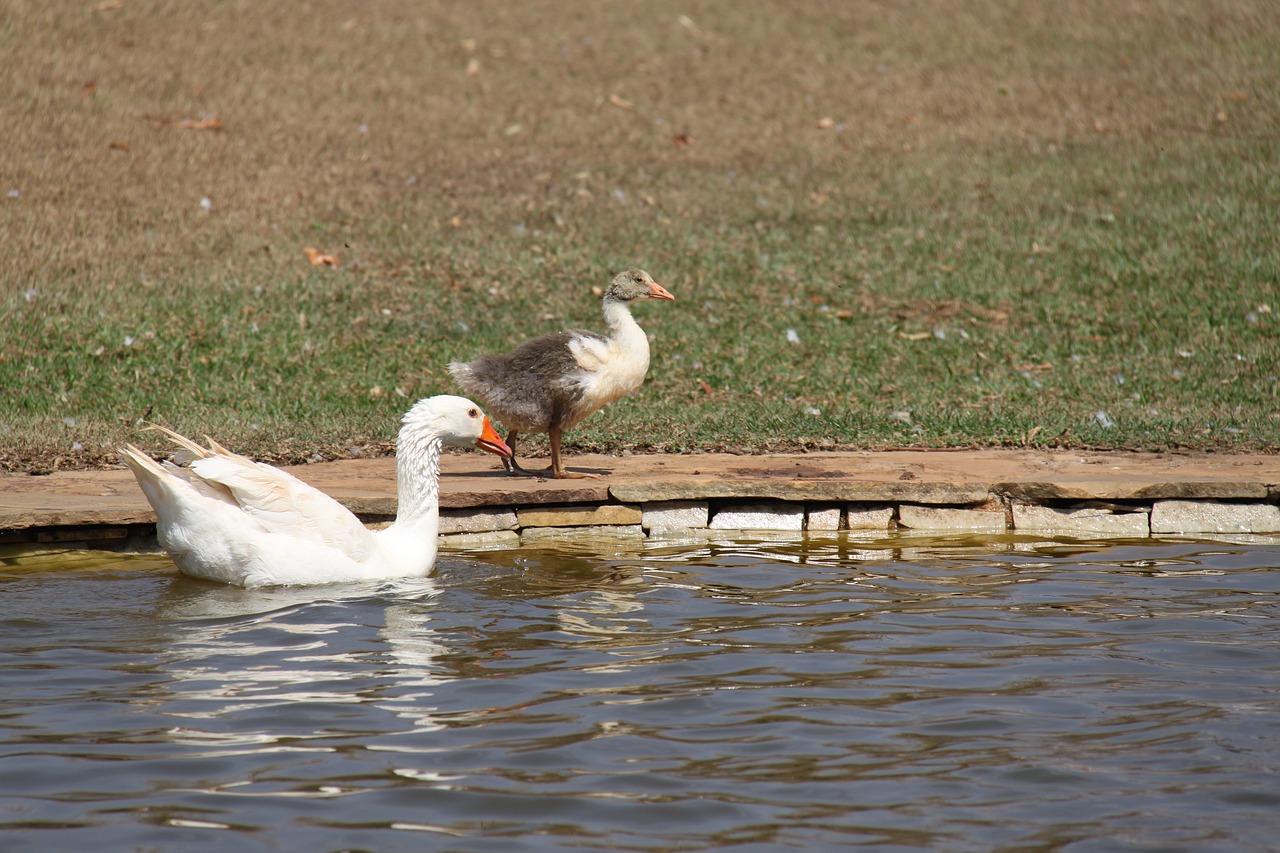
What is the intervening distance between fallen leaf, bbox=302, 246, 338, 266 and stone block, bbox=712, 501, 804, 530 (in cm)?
702

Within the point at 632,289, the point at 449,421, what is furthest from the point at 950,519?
the point at 449,421

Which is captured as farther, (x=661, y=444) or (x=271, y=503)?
(x=661, y=444)

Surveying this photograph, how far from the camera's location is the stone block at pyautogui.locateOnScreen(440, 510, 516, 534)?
7.99 metres

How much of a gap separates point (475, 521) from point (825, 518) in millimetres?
2143

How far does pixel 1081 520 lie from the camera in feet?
27.1

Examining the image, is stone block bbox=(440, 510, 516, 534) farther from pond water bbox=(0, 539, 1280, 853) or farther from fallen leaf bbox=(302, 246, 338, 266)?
fallen leaf bbox=(302, 246, 338, 266)

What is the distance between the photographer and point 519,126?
17453 mm

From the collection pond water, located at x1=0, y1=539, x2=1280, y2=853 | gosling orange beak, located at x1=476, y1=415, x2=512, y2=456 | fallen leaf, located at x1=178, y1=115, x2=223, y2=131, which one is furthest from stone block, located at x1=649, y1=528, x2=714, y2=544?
fallen leaf, located at x1=178, y1=115, x2=223, y2=131

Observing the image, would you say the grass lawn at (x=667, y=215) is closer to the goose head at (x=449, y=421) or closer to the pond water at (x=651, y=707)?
the goose head at (x=449, y=421)

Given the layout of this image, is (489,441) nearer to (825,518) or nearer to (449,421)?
(449,421)

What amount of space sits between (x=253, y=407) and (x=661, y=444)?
328 centimetres

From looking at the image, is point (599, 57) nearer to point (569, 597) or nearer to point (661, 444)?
point (661, 444)

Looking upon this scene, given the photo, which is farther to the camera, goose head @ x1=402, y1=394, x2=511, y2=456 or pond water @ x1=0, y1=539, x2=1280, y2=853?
goose head @ x1=402, y1=394, x2=511, y2=456

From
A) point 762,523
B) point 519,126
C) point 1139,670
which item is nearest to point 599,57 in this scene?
point 519,126
